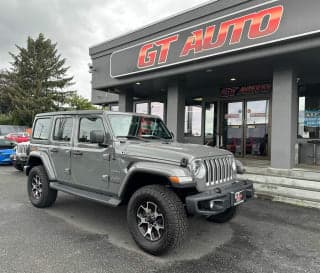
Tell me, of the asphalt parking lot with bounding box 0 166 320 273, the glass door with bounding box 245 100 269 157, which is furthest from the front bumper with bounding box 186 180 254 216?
the glass door with bounding box 245 100 269 157

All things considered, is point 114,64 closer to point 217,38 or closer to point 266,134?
point 217,38

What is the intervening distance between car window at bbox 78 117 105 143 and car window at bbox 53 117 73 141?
0.34 meters

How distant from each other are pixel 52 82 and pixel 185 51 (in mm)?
27570

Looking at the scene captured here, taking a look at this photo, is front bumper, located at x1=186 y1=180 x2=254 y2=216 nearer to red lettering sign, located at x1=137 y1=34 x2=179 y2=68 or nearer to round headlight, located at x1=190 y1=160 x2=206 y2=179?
round headlight, located at x1=190 y1=160 x2=206 y2=179

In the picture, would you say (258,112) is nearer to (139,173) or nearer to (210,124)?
(210,124)

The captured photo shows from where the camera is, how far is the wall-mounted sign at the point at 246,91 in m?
10.2

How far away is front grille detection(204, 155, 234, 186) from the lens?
3.67 meters

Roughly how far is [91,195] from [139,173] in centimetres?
115

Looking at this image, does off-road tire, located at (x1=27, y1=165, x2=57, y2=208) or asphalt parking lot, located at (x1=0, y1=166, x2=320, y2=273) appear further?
off-road tire, located at (x1=27, y1=165, x2=57, y2=208)

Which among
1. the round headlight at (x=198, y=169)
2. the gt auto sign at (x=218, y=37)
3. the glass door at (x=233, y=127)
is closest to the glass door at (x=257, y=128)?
the glass door at (x=233, y=127)

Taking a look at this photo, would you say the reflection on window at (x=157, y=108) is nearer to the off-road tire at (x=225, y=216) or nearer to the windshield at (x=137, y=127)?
the windshield at (x=137, y=127)

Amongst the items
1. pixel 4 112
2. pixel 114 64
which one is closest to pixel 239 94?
Answer: pixel 114 64

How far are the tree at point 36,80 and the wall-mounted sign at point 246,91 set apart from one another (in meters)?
25.1

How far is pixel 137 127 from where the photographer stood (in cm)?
481
